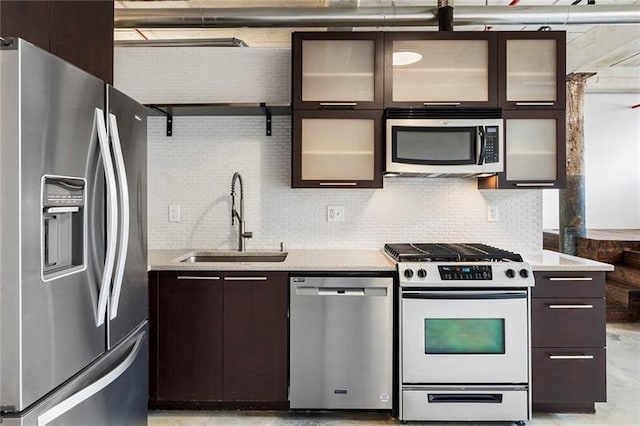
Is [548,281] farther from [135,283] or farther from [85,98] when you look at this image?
[85,98]

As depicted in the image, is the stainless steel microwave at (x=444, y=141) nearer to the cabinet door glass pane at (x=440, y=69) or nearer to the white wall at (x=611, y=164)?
the cabinet door glass pane at (x=440, y=69)

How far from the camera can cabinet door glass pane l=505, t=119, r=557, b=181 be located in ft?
8.84

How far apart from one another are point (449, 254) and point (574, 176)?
13.9 feet

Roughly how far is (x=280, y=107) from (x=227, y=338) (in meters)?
1.55

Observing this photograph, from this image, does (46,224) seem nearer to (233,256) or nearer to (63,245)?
(63,245)

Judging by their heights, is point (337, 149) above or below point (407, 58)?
below

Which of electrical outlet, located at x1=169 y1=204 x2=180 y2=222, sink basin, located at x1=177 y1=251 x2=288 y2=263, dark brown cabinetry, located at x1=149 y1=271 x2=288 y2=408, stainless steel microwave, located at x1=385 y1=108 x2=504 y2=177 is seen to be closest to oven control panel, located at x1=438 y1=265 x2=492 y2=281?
stainless steel microwave, located at x1=385 y1=108 x2=504 y2=177

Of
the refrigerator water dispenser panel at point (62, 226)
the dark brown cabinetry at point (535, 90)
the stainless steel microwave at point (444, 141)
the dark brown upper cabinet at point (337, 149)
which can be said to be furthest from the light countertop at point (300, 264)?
the dark brown cabinetry at point (535, 90)

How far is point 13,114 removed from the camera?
1.06 meters

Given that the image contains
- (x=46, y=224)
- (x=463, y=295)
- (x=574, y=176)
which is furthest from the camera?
(x=574, y=176)

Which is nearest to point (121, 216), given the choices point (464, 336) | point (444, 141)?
point (464, 336)

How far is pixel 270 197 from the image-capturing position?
3064 millimetres

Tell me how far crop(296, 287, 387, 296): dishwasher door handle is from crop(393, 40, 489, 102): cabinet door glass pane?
1254mm

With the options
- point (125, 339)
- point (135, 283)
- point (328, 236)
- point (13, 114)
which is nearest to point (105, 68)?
point (13, 114)
